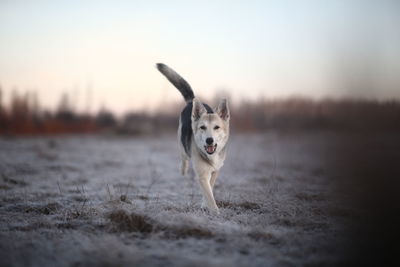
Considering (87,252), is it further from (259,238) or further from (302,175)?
(302,175)

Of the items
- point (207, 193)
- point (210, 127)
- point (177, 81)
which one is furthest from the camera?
point (177, 81)

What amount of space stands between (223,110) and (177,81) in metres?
1.44

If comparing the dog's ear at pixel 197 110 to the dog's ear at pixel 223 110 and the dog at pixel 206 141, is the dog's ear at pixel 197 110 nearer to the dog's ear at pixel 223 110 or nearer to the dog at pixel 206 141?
the dog at pixel 206 141

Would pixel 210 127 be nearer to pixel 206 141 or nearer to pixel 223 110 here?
pixel 206 141

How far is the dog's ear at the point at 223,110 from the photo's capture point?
5512 millimetres

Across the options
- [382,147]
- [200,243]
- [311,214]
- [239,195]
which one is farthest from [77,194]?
[382,147]

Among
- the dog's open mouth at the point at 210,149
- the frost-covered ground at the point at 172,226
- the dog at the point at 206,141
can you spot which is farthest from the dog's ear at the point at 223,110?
the frost-covered ground at the point at 172,226

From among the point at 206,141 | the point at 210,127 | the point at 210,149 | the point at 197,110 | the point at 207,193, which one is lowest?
the point at 207,193

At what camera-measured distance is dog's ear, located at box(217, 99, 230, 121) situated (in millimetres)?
5512

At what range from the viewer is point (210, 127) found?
16.8 ft

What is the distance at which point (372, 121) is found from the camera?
272 centimetres

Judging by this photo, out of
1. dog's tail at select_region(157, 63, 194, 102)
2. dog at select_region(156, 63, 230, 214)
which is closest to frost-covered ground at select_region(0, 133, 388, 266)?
dog at select_region(156, 63, 230, 214)

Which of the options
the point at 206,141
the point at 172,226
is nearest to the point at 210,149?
the point at 206,141

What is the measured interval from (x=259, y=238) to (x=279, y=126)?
2171cm
